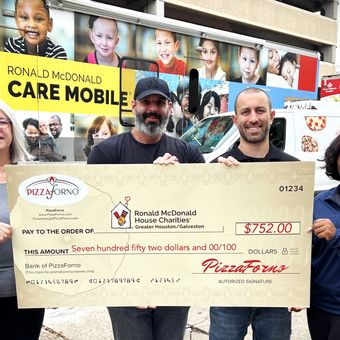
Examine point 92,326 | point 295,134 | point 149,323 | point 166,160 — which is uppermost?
point 295,134

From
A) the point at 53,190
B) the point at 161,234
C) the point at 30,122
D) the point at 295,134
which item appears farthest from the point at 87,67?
the point at 161,234

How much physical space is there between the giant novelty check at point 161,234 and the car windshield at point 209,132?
154 inches

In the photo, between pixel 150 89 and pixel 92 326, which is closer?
pixel 150 89

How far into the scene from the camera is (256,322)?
2244 millimetres

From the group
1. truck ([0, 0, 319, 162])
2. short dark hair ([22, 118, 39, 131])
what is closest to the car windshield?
truck ([0, 0, 319, 162])

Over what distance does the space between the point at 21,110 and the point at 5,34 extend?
983mm

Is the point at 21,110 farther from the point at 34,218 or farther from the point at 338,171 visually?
the point at 338,171

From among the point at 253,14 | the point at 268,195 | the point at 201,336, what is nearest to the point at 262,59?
the point at 201,336

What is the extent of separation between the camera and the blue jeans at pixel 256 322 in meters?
2.20

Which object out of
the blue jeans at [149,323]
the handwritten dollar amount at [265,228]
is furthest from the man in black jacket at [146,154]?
the handwritten dollar amount at [265,228]

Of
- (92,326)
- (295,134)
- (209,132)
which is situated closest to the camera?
(92,326)

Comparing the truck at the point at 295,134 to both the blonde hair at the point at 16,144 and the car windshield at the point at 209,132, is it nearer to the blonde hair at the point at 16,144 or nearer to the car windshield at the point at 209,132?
the car windshield at the point at 209,132

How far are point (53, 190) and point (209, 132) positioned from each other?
4.47 metres

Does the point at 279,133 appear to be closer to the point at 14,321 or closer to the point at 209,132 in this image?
the point at 209,132
